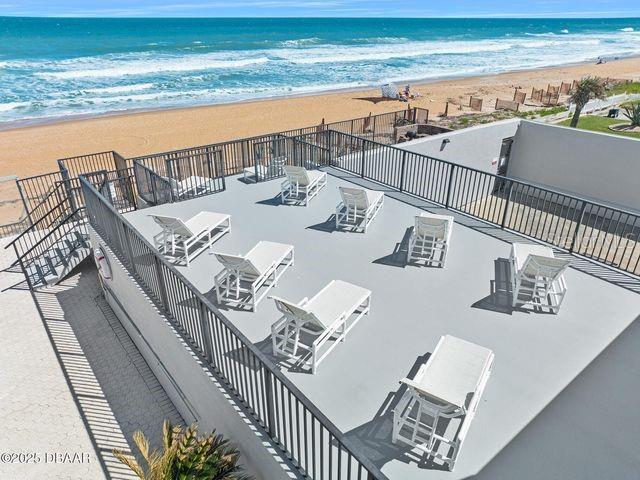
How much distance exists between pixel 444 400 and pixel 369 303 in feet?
8.05

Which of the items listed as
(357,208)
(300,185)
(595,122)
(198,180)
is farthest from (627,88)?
(198,180)

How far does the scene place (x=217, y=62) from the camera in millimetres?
58031

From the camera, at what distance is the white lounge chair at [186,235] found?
25.0 ft

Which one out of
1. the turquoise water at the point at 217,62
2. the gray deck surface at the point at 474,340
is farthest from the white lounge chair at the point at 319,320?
the turquoise water at the point at 217,62

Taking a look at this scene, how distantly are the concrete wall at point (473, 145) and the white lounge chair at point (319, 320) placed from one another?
929cm

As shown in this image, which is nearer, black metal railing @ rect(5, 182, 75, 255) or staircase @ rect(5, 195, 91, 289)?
staircase @ rect(5, 195, 91, 289)

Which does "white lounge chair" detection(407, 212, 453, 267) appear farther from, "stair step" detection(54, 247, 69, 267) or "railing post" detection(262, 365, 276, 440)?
"stair step" detection(54, 247, 69, 267)

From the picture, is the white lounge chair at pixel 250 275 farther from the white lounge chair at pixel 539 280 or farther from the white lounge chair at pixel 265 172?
the white lounge chair at pixel 265 172

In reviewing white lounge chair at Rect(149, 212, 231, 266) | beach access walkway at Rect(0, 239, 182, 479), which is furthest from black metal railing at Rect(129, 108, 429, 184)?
beach access walkway at Rect(0, 239, 182, 479)

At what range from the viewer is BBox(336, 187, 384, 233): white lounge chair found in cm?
863

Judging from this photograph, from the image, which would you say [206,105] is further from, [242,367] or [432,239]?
[242,367]

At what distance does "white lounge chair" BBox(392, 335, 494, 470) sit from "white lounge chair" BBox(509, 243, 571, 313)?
2006 mm

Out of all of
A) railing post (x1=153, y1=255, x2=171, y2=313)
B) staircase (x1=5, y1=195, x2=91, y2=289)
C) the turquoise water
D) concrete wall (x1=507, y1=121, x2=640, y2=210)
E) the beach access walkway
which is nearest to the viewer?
railing post (x1=153, y1=255, x2=171, y2=313)

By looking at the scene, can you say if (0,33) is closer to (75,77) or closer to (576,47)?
(75,77)
